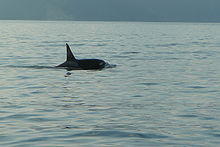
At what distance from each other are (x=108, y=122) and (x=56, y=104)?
10.3 feet

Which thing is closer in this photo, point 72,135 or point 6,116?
point 72,135

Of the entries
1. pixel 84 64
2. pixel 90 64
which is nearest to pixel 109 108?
pixel 90 64

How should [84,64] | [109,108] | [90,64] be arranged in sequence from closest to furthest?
[109,108] < [90,64] < [84,64]

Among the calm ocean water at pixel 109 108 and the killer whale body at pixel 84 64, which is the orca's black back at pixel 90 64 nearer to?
the killer whale body at pixel 84 64

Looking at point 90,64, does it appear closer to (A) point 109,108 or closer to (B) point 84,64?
(B) point 84,64

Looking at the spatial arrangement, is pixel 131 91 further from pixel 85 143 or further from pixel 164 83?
pixel 85 143

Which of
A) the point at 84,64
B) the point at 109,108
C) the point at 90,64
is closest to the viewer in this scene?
the point at 109,108

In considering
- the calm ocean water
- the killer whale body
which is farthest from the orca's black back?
the calm ocean water

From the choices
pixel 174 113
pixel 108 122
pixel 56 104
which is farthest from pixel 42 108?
pixel 174 113

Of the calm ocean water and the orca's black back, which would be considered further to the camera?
the orca's black back

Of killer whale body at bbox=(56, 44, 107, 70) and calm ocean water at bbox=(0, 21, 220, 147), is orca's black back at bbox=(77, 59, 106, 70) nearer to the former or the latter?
killer whale body at bbox=(56, 44, 107, 70)

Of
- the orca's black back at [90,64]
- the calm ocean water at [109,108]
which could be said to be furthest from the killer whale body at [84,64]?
the calm ocean water at [109,108]

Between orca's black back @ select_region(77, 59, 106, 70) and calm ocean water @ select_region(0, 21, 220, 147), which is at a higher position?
orca's black back @ select_region(77, 59, 106, 70)

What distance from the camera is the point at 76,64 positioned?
27688 mm
